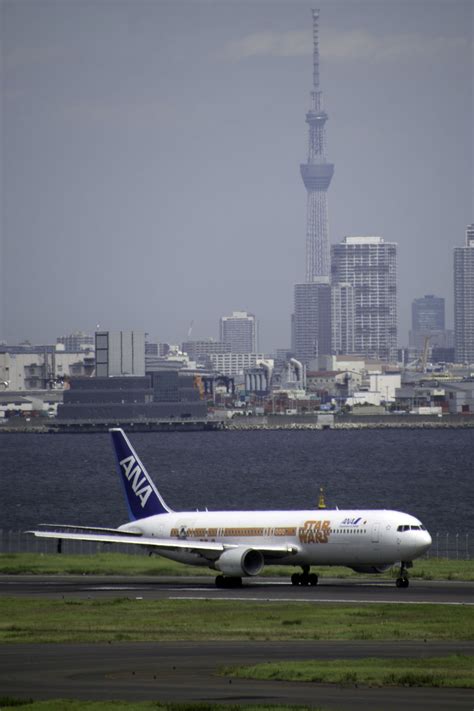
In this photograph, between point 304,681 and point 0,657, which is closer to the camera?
point 304,681

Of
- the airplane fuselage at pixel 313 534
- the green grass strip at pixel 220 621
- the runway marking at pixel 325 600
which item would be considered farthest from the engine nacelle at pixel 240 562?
the green grass strip at pixel 220 621

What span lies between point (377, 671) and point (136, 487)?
43648 mm

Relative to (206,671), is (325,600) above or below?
below

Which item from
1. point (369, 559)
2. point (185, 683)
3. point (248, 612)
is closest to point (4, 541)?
point (369, 559)

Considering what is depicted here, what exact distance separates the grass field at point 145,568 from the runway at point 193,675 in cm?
3126

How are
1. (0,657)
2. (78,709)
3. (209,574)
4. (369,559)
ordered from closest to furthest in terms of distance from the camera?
(78,709) → (0,657) → (369,559) → (209,574)

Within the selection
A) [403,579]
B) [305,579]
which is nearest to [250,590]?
[305,579]

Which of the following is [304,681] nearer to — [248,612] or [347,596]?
[248,612]

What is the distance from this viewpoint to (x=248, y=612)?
208 feet

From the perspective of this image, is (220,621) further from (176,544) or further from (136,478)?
(136,478)

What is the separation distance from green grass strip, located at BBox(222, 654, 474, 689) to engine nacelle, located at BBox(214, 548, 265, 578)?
98.7ft

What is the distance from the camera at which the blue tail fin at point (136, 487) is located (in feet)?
285

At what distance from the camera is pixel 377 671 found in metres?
44.6

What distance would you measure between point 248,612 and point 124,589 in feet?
49.0
